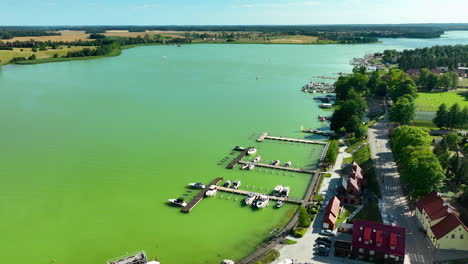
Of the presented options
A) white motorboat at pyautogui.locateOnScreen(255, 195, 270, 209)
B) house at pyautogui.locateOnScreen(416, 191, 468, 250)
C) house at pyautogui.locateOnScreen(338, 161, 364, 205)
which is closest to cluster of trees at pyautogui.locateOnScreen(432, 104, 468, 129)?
house at pyautogui.locateOnScreen(338, 161, 364, 205)

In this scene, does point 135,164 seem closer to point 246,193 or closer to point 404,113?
point 246,193

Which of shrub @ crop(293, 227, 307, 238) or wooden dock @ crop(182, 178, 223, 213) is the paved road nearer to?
shrub @ crop(293, 227, 307, 238)

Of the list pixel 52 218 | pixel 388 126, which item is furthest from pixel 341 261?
pixel 388 126

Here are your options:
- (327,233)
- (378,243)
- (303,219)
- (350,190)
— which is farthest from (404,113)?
(378,243)

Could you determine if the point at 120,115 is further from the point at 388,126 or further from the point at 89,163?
the point at 388,126

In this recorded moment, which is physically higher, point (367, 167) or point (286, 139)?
point (286, 139)

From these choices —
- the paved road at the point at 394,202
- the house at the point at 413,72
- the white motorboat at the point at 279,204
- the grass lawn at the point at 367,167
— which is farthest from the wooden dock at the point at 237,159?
the house at the point at 413,72

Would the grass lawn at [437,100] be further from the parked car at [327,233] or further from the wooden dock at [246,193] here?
the parked car at [327,233]
